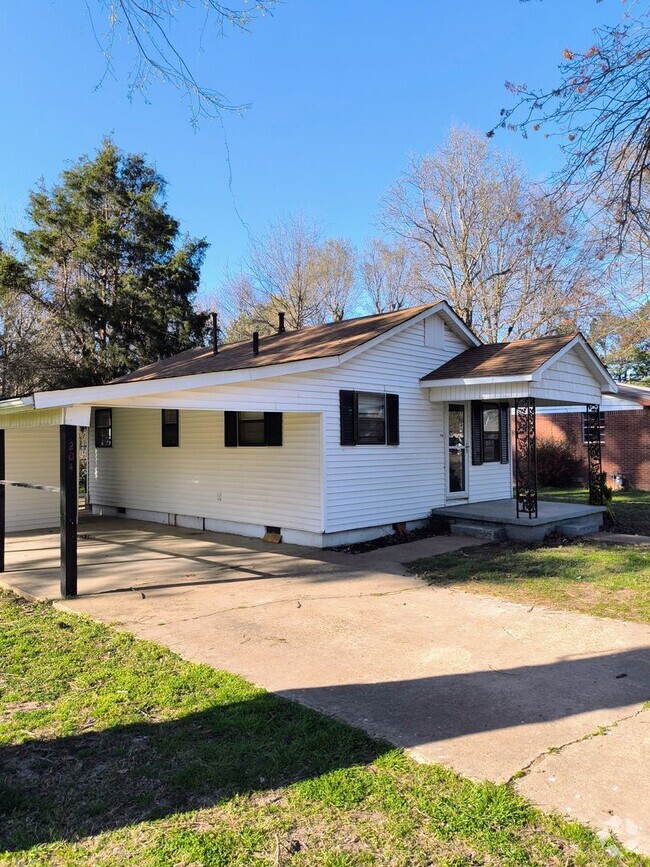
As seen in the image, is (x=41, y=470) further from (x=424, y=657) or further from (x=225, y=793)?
(x=225, y=793)

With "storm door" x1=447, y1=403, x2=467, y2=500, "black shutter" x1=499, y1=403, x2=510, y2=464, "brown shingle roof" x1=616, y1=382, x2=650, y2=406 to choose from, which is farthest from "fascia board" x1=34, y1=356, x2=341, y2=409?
"brown shingle roof" x1=616, y1=382, x2=650, y2=406

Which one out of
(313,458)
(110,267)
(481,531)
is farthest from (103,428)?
(481,531)

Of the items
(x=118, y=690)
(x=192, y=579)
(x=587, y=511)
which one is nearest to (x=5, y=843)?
(x=118, y=690)

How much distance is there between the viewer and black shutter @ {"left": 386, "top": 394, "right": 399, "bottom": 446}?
35.0ft

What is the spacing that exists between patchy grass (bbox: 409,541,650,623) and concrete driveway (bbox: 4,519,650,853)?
1.37 ft

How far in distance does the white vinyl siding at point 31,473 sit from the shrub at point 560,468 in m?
15.3

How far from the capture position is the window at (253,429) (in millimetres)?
10297

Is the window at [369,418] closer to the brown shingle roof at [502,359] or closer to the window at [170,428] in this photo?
the brown shingle roof at [502,359]

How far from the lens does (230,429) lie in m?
11.2

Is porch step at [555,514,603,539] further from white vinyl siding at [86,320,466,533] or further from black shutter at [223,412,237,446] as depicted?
black shutter at [223,412,237,446]

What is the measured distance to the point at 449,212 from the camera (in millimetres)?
23547

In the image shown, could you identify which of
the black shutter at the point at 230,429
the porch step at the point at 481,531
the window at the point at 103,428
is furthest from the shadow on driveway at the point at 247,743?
the window at the point at 103,428

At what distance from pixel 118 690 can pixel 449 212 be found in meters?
23.0

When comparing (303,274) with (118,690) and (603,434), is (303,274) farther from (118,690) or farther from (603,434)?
(118,690)
